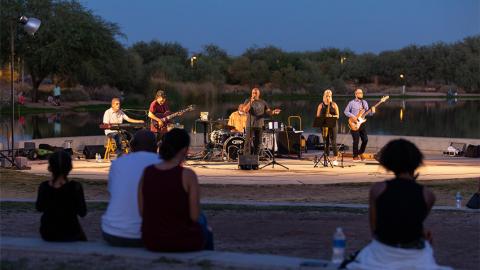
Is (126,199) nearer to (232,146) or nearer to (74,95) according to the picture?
(232,146)

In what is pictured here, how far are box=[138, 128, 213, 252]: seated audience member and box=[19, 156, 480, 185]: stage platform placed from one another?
755cm

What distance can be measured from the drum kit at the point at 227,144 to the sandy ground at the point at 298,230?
7.68 m

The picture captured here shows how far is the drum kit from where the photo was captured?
1733 cm

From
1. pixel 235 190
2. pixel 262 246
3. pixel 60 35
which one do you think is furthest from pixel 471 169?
pixel 60 35

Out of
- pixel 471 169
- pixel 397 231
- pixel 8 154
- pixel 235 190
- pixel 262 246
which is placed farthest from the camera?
pixel 8 154

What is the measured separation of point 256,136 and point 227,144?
37.3 inches

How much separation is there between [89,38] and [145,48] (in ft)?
138

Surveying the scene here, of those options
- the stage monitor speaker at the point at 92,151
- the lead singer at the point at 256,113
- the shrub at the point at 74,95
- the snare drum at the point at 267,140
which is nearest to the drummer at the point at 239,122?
the snare drum at the point at 267,140

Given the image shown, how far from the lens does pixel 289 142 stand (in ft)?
61.1

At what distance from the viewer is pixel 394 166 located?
4.95 meters

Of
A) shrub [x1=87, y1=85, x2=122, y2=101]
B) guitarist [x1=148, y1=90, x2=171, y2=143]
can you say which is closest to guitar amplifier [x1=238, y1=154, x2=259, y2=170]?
guitarist [x1=148, y1=90, x2=171, y2=143]

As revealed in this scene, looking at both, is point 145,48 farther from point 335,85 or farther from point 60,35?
point 60,35

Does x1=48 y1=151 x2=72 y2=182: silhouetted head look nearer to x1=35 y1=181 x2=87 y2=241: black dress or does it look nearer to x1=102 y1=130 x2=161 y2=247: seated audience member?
x1=35 y1=181 x2=87 y2=241: black dress

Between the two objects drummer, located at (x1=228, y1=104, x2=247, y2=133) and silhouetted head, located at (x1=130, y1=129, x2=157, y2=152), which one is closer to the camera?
silhouetted head, located at (x1=130, y1=129, x2=157, y2=152)
